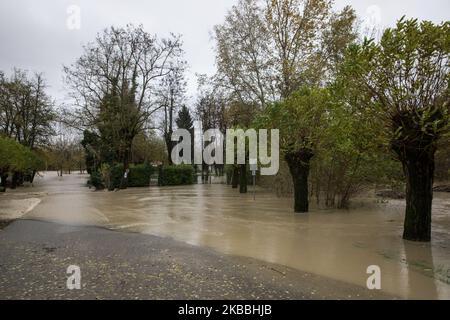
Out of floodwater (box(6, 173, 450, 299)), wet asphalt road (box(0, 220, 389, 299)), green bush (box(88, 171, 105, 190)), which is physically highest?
green bush (box(88, 171, 105, 190))

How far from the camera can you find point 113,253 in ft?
25.3

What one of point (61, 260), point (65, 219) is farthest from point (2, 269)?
point (65, 219)

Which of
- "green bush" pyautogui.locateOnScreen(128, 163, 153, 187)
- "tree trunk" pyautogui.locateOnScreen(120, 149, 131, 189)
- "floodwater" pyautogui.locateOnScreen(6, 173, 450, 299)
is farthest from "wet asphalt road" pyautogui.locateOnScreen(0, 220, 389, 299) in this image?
"green bush" pyautogui.locateOnScreen(128, 163, 153, 187)

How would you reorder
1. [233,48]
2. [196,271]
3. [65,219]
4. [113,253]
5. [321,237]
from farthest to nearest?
[233,48]
[65,219]
[321,237]
[113,253]
[196,271]

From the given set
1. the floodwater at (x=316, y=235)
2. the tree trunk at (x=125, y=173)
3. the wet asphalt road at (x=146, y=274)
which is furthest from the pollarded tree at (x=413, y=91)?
the tree trunk at (x=125, y=173)

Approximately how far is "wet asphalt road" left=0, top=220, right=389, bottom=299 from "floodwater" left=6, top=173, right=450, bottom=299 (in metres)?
0.58


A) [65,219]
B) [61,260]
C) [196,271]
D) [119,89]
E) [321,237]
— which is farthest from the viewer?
[119,89]

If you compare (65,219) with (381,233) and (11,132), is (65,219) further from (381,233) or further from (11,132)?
(11,132)

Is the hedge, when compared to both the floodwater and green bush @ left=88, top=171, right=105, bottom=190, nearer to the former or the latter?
green bush @ left=88, top=171, right=105, bottom=190

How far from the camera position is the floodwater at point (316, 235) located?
6.37 meters

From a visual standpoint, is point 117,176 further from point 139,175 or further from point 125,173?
point 139,175

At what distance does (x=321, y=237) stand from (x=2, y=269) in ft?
22.6

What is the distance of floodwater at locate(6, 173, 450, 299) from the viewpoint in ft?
20.9

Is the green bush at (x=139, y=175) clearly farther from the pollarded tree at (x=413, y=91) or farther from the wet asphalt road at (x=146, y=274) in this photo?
the pollarded tree at (x=413, y=91)
